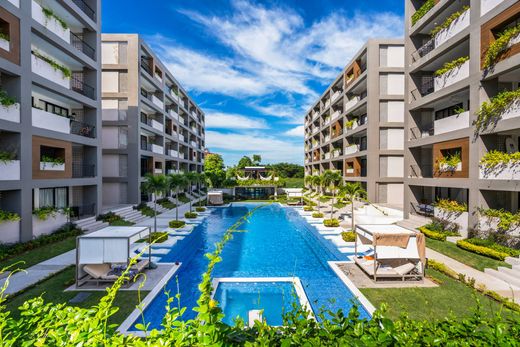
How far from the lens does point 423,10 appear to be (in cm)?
2012

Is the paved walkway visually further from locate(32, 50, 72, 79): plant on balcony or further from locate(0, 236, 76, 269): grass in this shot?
locate(32, 50, 72, 79): plant on balcony

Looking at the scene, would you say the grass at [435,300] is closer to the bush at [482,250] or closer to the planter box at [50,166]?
the bush at [482,250]

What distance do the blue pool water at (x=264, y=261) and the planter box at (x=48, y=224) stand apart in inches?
353

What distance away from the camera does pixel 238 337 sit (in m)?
2.92

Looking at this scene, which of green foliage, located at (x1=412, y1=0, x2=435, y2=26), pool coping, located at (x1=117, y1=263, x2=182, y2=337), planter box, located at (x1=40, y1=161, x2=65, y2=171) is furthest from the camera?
green foliage, located at (x1=412, y1=0, x2=435, y2=26)

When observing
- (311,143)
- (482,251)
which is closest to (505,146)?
(482,251)

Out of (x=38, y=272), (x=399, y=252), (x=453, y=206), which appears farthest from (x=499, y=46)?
(x=38, y=272)

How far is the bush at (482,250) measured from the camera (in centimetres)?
1256

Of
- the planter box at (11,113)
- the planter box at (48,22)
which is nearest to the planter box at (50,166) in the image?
the planter box at (11,113)

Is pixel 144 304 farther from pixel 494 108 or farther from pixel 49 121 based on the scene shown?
pixel 494 108

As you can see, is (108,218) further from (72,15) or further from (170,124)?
(170,124)

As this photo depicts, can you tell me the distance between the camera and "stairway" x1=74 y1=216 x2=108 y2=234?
1966 cm

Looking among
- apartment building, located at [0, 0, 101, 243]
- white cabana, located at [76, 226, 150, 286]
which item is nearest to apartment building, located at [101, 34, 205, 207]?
apartment building, located at [0, 0, 101, 243]

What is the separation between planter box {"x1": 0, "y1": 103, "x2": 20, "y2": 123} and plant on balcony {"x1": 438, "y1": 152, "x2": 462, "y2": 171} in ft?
92.8
